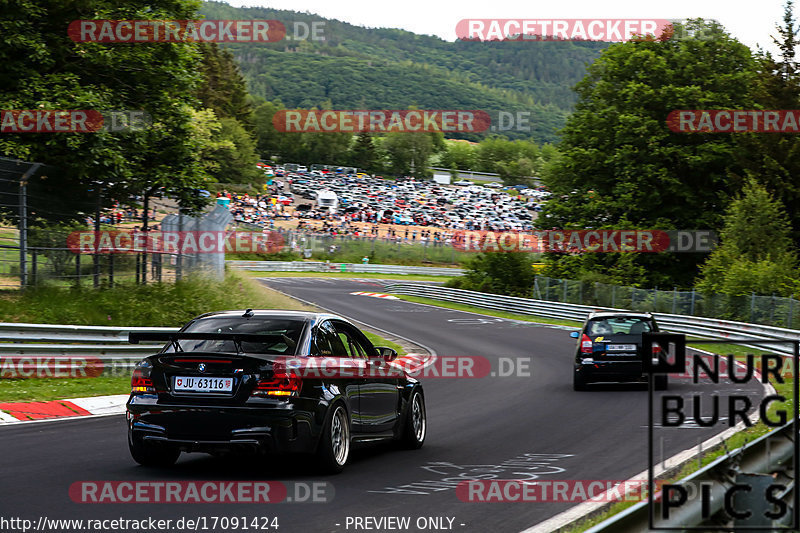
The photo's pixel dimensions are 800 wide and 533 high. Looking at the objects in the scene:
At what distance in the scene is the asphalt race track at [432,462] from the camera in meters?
7.25

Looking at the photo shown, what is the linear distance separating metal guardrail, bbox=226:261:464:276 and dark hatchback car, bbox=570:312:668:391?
55448mm

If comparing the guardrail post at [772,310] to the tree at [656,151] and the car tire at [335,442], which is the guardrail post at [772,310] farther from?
the car tire at [335,442]

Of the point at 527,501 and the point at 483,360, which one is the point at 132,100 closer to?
the point at 483,360

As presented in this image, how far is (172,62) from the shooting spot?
23234mm

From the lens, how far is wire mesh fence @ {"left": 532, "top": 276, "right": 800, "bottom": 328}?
99.1ft

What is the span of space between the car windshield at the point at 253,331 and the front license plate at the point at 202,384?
0.37 meters

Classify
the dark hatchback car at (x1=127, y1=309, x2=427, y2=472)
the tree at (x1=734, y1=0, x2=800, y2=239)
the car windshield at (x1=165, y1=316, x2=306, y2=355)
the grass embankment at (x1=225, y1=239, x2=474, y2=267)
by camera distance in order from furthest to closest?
1. the grass embankment at (x1=225, y1=239, x2=474, y2=267)
2. the tree at (x1=734, y1=0, x2=800, y2=239)
3. the car windshield at (x1=165, y1=316, x2=306, y2=355)
4. the dark hatchback car at (x1=127, y1=309, x2=427, y2=472)

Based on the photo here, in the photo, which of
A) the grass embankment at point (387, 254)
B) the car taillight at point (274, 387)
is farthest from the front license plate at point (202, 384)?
A: the grass embankment at point (387, 254)

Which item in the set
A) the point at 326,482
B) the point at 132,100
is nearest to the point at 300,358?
the point at 326,482

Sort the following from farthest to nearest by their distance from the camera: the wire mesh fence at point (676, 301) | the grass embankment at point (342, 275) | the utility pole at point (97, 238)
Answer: the grass embankment at point (342, 275)
the wire mesh fence at point (676, 301)
the utility pole at point (97, 238)
